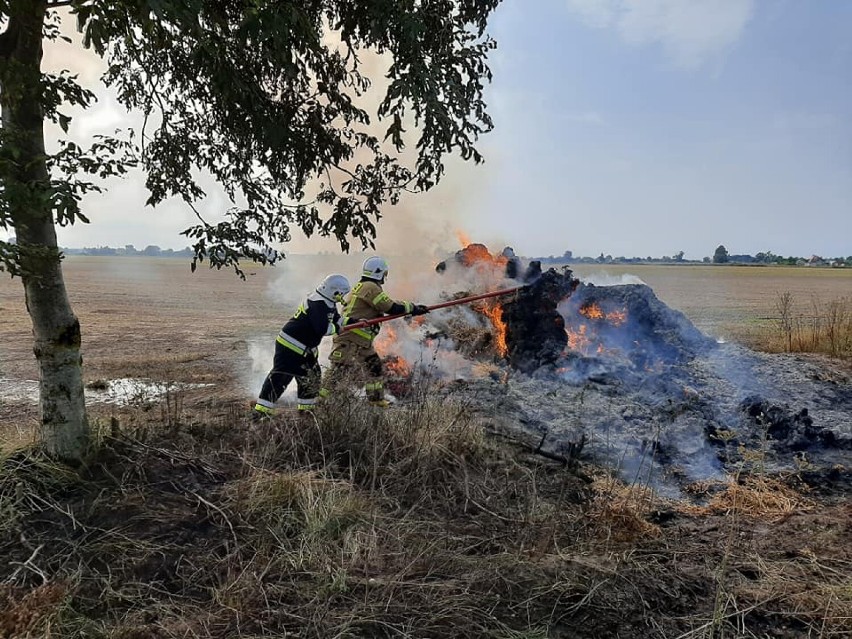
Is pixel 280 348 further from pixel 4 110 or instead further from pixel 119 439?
pixel 4 110

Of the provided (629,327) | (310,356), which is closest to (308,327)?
(310,356)

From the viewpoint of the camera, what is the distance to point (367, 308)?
24.6 ft

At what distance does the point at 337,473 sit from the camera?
4.33 metres

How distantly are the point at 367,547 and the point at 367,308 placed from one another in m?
4.47

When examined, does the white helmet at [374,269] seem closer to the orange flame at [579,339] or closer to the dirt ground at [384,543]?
the dirt ground at [384,543]

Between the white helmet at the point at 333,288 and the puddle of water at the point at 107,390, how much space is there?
2.73 m

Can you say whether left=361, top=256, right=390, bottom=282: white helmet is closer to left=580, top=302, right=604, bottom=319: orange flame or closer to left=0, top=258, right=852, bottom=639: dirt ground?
left=0, top=258, right=852, bottom=639: dirt ground

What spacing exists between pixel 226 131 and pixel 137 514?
2.76m

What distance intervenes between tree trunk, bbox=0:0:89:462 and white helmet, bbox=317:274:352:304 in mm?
3063

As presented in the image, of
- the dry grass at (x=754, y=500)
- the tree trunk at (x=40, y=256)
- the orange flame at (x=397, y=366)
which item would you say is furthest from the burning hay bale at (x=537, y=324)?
the tree trunk at (x=40, y=256)

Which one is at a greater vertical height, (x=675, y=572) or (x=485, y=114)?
(x=485, y=114)

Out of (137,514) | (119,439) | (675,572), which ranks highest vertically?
(119,439)

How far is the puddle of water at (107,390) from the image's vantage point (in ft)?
26.5

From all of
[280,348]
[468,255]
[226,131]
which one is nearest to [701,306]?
[468,255]
